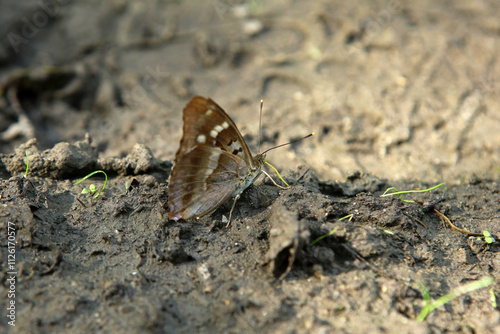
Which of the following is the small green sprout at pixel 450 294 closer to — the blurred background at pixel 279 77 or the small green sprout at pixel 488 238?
the small green sprout at pixel 488 238

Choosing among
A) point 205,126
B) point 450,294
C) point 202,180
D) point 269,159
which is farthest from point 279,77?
point 450,294

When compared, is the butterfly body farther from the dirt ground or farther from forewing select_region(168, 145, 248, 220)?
the dirt ground

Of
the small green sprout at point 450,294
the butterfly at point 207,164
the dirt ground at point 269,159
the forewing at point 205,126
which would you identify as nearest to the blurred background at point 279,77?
the dirt ground at point 269,159

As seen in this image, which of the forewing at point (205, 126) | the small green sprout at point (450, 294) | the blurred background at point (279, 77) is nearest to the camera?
the small green sprout at point (450, 294)

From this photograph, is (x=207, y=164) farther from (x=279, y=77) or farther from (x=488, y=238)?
(x=279, y=77)

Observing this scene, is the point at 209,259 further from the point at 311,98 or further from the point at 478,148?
the point at 478,148

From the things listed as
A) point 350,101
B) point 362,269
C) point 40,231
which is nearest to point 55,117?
point 40,231
